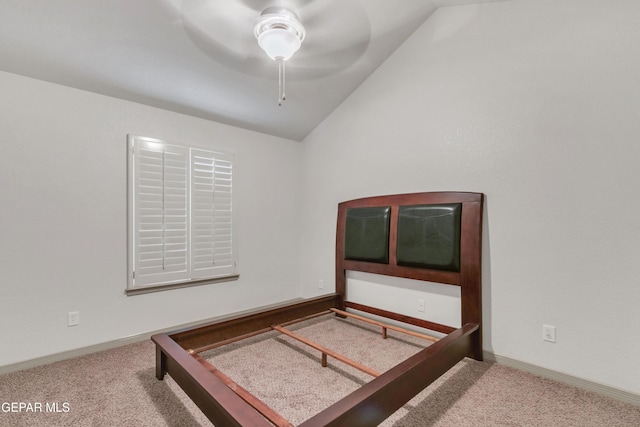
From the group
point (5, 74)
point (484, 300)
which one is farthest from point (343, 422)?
point (5, 74)

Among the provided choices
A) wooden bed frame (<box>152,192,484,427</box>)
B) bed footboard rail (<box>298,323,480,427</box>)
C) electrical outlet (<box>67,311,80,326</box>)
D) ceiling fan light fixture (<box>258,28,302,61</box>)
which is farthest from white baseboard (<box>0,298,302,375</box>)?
ceiling fan light fixture (<box>258,28,302,61</box>)

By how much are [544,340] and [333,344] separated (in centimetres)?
166

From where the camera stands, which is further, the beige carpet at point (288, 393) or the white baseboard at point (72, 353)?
the white baseboard at point (72, 353)

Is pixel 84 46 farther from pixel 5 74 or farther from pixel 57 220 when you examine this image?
pixel 57 220

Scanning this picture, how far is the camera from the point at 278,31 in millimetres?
2070

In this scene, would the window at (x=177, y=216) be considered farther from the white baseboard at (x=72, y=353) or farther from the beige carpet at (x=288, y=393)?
the beige carpet at (x=288, y=393)

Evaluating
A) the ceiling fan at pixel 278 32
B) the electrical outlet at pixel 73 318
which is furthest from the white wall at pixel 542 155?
the electrical outlet at pixel 73 318

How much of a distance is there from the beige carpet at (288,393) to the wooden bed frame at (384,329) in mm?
174

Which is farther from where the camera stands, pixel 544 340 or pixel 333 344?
pixel 333 344

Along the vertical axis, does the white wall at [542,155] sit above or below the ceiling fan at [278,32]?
below

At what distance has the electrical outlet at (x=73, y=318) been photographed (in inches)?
97.7

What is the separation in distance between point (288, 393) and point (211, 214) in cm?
211

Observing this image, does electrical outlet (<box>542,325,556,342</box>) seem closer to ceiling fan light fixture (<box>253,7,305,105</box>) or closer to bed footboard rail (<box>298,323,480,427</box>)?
bed footboard rail (<box>298,323,480,427</box>)

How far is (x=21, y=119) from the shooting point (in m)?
2.31
